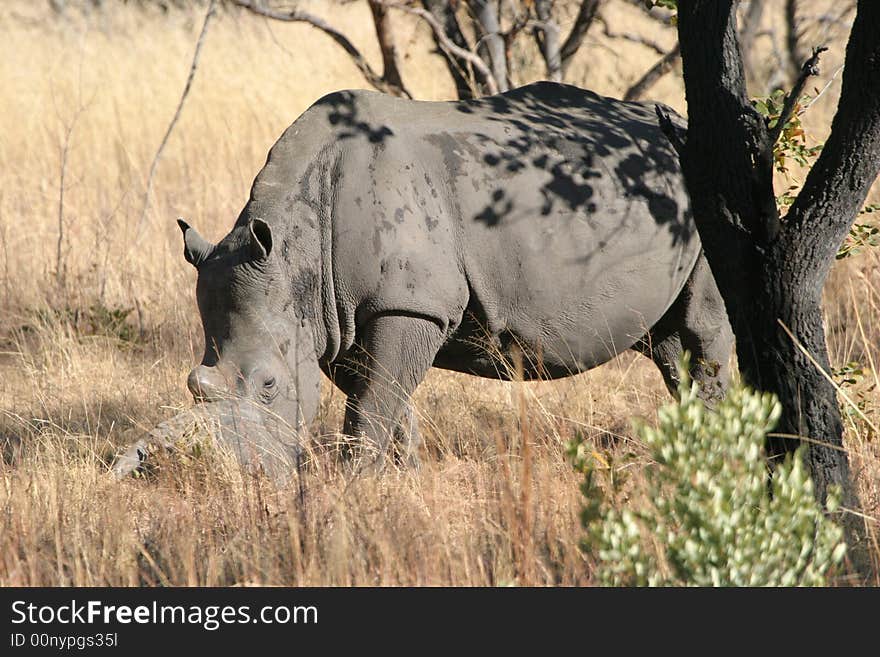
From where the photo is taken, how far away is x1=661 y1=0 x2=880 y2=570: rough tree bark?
419cm

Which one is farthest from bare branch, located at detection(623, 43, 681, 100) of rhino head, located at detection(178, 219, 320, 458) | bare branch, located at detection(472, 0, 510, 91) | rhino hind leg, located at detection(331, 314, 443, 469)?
rhino head, located at detection(178, 219, 320, 458)

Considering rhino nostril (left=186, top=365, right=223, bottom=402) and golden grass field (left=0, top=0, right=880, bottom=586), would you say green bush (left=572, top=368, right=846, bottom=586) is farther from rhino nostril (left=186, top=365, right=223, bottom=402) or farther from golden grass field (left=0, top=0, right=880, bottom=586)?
rhino nostril (left=186, top=365, right=223, bottom=402)

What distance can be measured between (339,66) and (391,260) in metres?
8.82

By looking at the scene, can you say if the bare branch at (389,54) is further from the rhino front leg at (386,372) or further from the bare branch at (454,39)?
the rhino front leg at (386,372)

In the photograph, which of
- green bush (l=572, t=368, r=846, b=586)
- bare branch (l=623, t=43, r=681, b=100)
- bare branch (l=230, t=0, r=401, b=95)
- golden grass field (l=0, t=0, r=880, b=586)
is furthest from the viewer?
bare branch (l=623, t=43, r=681, b=100)

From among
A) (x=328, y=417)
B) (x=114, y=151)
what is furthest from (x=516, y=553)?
(x=114, y=151)

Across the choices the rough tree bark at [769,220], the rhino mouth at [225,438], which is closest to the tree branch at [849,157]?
the rough tree bark at [769,220]

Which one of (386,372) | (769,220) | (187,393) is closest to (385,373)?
(386,372)

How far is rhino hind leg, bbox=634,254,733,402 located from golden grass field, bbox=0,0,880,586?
0.86 ft

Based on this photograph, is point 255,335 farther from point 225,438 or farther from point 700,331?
point 700,331

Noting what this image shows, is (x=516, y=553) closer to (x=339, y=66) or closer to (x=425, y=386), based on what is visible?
(x=425, y=386)

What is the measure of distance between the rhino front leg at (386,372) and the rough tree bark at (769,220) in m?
1.29

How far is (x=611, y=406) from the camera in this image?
641cm

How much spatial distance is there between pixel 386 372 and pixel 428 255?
0.52m
